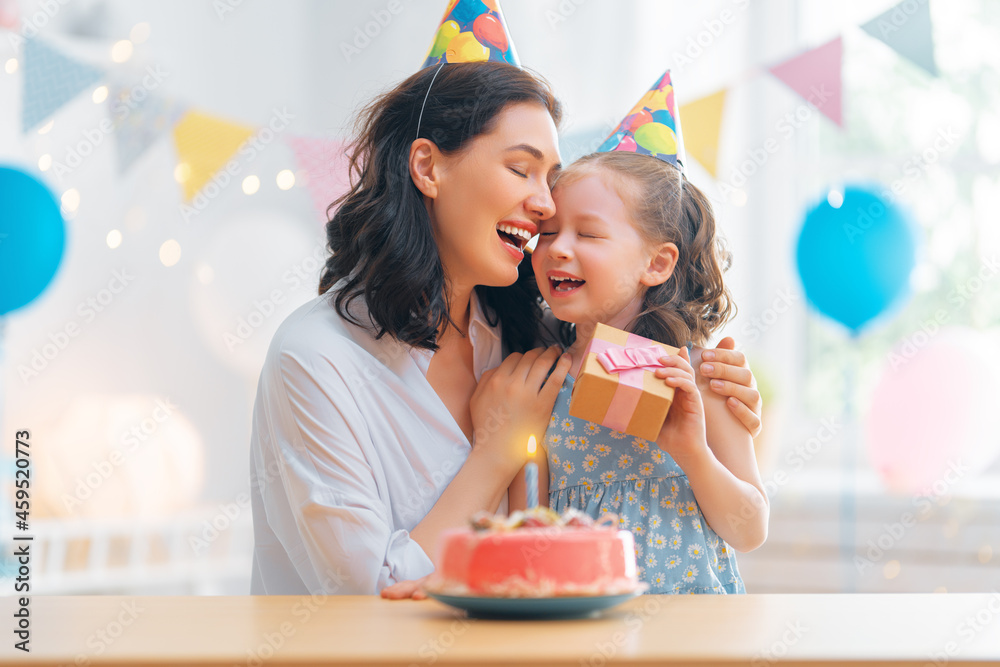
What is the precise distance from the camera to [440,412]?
55.7 inches

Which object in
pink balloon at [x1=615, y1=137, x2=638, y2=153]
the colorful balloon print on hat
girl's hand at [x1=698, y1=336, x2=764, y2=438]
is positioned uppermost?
the colorful balloon print on hat

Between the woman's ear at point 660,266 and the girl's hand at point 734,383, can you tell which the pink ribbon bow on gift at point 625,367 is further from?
the woman's ear at point 660,266

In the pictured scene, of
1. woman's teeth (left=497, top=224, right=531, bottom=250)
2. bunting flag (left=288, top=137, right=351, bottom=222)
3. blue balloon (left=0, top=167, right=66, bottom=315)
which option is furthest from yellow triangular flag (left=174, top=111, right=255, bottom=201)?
woman's teeth (left=497, top=224, right=531, bottom=250)

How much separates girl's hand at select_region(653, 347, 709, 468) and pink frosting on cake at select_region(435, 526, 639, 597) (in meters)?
0.36

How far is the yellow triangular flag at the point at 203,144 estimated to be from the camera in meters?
2.57

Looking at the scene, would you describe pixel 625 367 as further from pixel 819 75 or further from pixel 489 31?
pixel 819 75

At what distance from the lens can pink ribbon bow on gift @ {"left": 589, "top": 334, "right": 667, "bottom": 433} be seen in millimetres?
1109

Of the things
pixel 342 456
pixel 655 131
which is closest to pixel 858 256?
pixel 655 131

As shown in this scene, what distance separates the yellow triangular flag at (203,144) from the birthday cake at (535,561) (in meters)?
2.03

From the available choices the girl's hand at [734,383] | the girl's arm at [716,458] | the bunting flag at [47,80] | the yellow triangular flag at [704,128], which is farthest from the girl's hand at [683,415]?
the bunting flag at [47,80]

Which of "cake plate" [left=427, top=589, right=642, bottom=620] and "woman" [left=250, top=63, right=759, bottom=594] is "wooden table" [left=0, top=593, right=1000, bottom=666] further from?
"woman" [left=250, top=63, right=759, bottom=594]

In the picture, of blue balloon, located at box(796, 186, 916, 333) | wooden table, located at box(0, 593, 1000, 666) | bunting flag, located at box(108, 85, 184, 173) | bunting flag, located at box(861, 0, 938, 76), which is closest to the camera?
wooden table, located at box(0, 593, 1000, 666)

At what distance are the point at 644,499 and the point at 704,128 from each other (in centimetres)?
168

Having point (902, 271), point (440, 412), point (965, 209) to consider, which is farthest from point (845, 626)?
point (965, 209)
